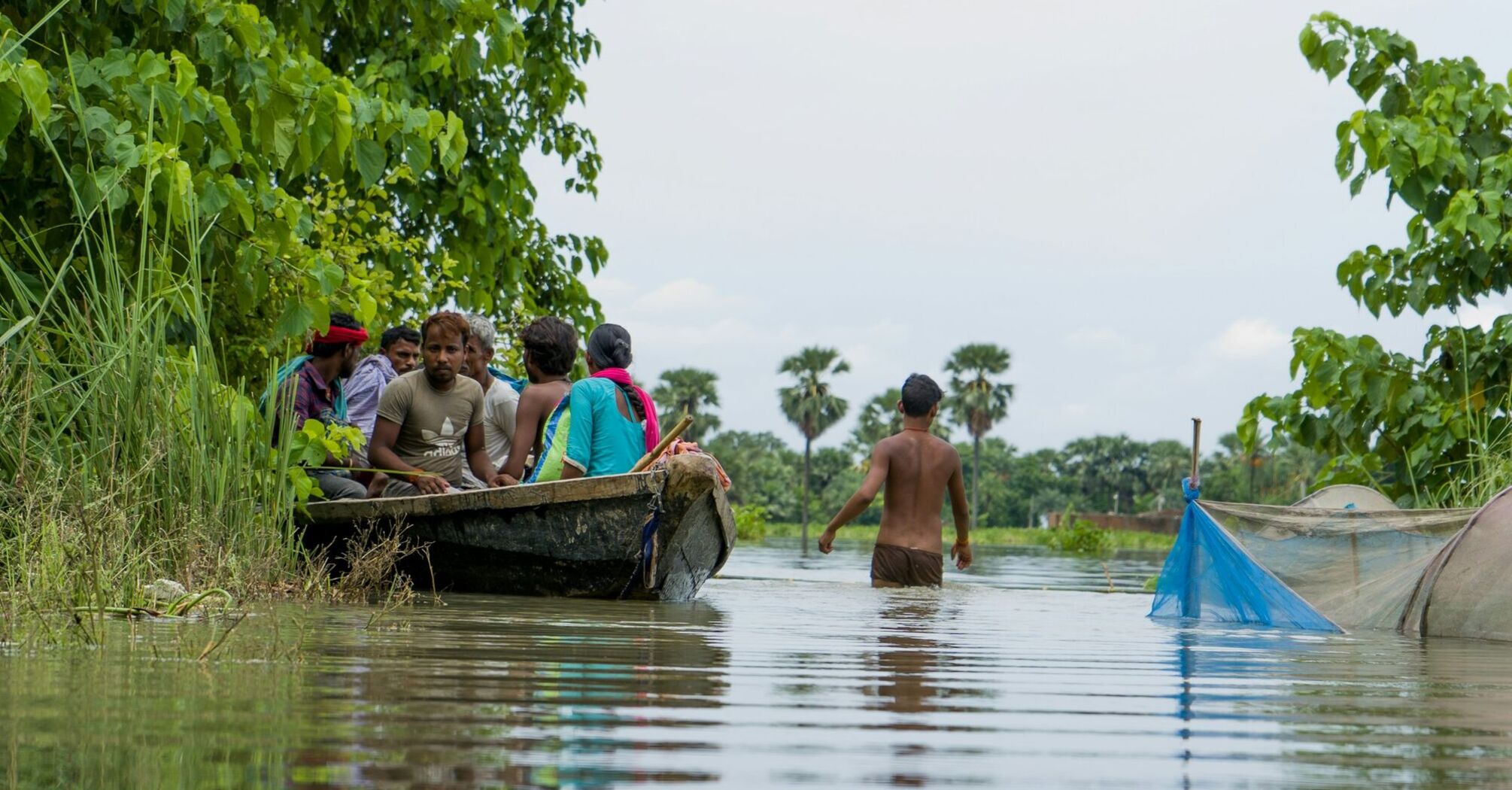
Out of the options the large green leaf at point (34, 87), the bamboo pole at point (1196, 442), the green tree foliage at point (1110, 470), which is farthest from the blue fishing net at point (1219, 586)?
the green tree foliage at point (1110, 470)

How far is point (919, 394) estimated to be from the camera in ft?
31.4

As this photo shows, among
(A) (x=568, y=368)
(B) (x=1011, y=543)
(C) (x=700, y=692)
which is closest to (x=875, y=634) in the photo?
(C) (x=700, y=692)

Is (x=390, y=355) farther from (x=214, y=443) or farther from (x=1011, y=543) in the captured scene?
(x=1011, y=543)

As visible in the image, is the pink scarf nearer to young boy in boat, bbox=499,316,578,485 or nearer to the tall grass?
young boy in boat, bbox=499,316,578,485

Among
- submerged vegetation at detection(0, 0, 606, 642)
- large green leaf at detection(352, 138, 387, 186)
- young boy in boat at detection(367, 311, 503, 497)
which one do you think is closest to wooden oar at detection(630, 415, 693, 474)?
young boy in boat at detection(367, 311, 503, 497)

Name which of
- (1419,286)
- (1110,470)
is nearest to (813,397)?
(1110,470)

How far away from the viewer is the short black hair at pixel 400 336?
31.3ft

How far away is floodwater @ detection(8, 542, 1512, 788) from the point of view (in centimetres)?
246

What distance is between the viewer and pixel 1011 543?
7369cm

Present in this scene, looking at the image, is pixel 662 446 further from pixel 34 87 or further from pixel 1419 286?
pixel 1419 286

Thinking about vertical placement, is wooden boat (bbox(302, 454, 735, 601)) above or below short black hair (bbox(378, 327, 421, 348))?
below

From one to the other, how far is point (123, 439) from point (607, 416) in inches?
104

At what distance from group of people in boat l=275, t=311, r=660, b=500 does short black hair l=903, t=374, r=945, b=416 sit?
176cm

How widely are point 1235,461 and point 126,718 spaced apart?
11430cm
